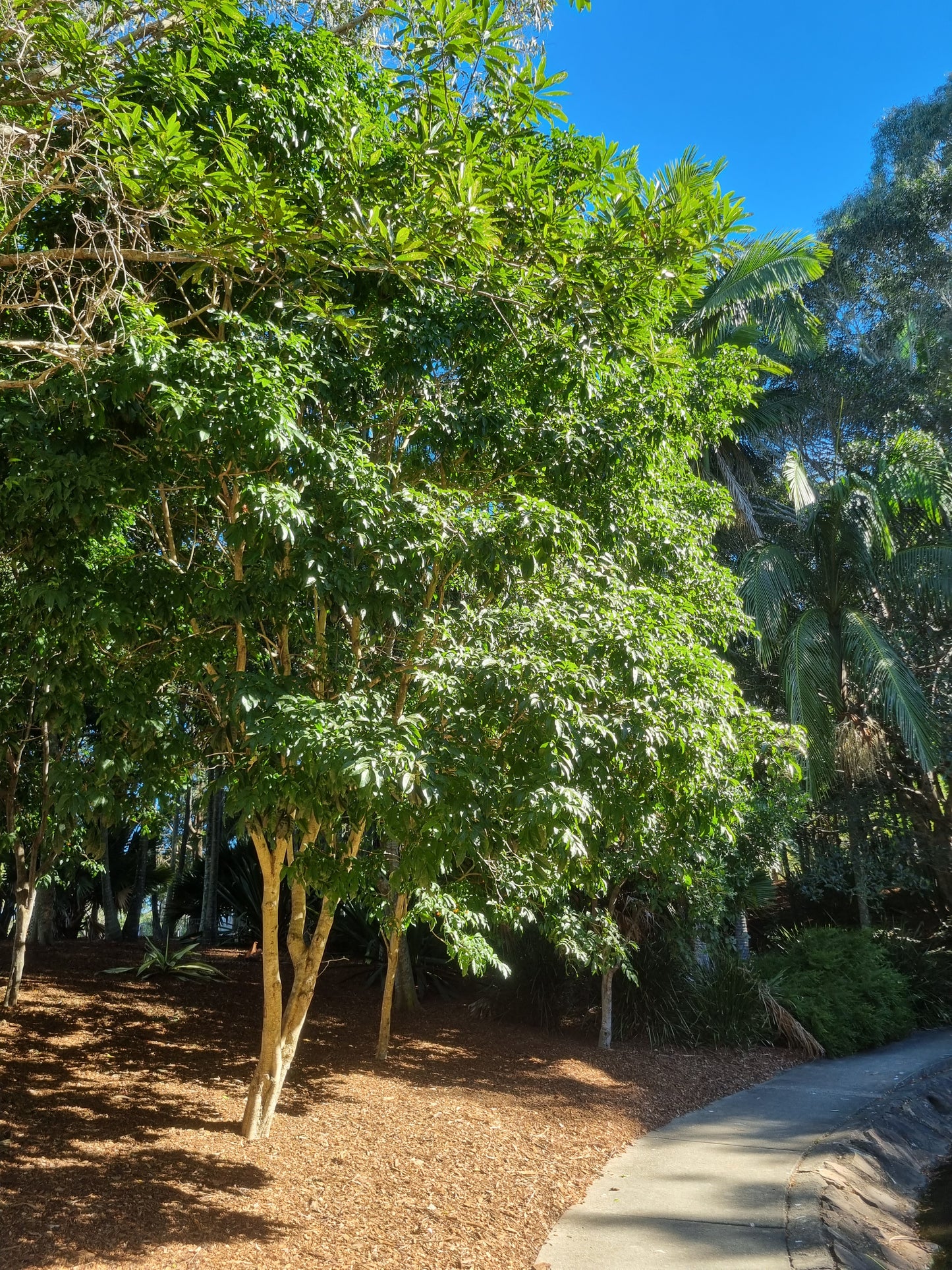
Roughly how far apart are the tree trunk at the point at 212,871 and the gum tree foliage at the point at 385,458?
741cm

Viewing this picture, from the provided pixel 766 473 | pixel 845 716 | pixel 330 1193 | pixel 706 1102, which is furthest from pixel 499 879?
pixel 766 473

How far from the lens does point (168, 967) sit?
1093 centimetres

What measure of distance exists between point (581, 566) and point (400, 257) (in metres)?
2.04

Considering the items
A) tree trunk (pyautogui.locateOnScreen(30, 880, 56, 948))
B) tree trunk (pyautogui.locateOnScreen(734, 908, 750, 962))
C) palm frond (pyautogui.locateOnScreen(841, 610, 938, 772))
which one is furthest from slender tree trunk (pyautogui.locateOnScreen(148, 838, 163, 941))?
palm frond (pyautogui.locateOnScreen(841, 610, 938, 772))

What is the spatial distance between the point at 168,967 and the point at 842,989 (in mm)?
8275

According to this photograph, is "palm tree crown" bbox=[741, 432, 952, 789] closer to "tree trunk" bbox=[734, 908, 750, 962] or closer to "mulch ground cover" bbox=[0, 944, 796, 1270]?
"tree trunk" bbox=[734, 908, 750, 962]

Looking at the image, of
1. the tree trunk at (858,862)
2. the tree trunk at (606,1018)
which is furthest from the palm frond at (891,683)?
the tree trunk at (606,1018)

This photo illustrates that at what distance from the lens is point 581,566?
571 centimetres

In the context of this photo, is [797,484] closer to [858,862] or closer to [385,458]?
[858,862]

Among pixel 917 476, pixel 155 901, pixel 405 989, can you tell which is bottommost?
pixel 405 989

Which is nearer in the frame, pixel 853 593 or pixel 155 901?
pixel 853 593

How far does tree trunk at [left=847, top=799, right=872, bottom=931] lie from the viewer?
47.3 ft

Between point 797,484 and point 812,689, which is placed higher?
point 797,484

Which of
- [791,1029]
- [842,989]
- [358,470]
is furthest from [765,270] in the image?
[358,470]
